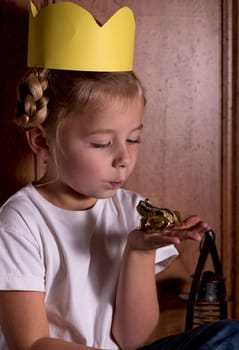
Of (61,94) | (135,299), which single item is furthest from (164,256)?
(61,94)

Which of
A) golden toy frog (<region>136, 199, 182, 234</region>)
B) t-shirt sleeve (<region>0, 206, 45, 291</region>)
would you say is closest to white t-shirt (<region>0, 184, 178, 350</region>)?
t-shirt sleeve (<region>0, 206, 45, 291</region>)

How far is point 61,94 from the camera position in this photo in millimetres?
1188

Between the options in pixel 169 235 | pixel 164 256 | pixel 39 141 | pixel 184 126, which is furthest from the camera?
pixel 184 126

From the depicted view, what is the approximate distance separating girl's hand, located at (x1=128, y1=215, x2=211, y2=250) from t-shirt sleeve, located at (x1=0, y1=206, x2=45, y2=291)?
0.16 m

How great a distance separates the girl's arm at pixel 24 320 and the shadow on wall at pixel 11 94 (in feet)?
0.89

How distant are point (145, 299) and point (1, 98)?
0.45m

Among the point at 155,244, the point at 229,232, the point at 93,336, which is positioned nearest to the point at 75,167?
the point at 155,244

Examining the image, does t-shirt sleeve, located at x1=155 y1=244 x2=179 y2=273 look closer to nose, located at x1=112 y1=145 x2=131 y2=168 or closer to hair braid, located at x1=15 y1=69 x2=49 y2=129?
nose, located at x1=112 y1=145 x2=131 y2=168

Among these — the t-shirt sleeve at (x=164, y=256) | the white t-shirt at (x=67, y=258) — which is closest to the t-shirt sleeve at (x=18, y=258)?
the white t-shirt at (x=67, y=258)

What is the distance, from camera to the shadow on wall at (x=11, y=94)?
4.47 feet

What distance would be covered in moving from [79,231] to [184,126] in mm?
340

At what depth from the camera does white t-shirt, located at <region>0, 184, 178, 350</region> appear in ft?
3.93

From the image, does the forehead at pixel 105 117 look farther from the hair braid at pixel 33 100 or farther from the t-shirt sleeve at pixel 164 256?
the t-shirt sleeve at pixel 164 256

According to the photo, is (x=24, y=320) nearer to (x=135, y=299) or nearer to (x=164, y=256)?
(x=135, y=299)
